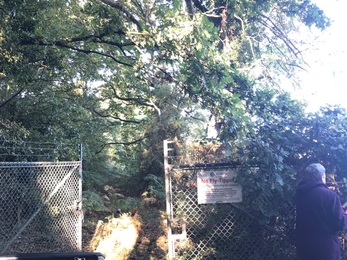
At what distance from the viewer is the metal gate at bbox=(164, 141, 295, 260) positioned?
5441 mm

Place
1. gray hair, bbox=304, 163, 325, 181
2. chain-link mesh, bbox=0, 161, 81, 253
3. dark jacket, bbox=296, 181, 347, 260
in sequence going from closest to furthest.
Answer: dark jacket, bbox=296, 181, 347, 260 < gray hair, bbox=304, 163, 325, 181 < chain-link mesh, bbox=0, 161, 81, 253

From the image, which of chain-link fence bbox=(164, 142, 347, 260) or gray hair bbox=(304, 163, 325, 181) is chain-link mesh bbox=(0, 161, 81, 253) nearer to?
chain-link fence bbox=(164, 142, 347, 260)

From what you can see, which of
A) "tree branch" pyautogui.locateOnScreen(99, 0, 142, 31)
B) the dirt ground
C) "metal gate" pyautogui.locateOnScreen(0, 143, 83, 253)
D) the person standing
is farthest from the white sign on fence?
"tree branch" pyautogui.locateOnScreen(99, 0, 142, 31)

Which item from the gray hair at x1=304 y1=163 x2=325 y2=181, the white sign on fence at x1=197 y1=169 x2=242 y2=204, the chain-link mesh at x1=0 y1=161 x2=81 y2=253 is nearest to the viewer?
the gray hair at x1=304 y1=163 x2=325 y2=181

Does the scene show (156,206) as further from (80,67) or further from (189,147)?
(80,67)

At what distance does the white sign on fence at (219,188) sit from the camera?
538cm

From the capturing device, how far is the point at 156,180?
36.5 ft

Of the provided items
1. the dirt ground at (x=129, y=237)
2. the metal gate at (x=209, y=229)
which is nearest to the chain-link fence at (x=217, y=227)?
the metal gate at (x=209, y=229)

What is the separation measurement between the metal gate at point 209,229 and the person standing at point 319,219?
4.19 ft

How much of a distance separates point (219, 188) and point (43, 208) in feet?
11.0

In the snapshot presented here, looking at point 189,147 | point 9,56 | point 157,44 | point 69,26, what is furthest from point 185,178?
point 69,26

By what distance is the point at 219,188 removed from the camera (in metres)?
5.41

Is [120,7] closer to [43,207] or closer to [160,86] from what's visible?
[160,86]

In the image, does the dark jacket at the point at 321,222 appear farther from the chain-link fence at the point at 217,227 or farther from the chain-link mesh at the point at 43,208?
the chain-link mesh at the point at 43,208
